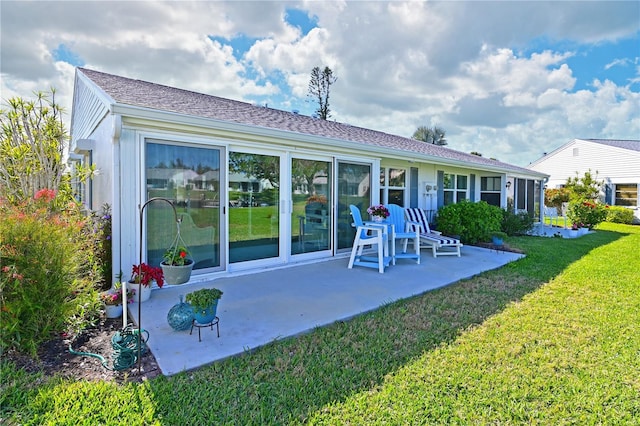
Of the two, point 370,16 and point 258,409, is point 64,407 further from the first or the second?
point 370,16

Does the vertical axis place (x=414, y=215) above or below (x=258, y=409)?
above

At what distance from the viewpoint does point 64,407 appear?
222 cm

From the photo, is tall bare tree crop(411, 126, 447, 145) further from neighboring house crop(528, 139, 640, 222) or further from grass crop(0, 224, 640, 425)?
grass crop(0, 224, 640, 425)

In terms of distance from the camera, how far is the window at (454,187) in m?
11.0

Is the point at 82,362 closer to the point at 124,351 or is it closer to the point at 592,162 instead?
the point at 124,351

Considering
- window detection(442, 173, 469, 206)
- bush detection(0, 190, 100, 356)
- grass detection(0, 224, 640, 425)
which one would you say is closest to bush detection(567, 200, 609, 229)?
window detection(442, 173, 469, 206)

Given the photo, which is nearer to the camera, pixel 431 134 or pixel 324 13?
pixel 324 13

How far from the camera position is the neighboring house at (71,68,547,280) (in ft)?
14.5

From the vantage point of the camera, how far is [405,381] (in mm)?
2592

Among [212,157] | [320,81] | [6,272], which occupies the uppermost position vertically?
[320,81]

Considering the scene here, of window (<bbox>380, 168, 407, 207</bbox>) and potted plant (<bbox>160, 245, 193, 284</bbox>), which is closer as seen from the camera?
potted plant (<bbox>160, 245, 193, 284</bbox>)

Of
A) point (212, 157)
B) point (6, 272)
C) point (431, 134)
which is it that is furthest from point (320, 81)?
point (6, 272)

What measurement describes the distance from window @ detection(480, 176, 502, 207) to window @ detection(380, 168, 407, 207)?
5372mm

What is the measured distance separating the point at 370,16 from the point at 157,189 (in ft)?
26.7
